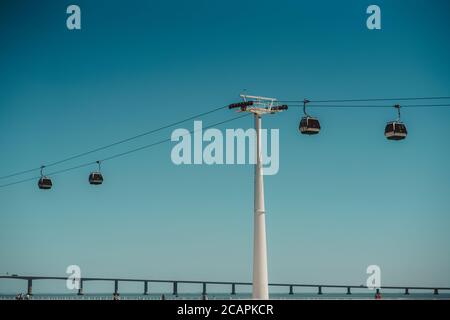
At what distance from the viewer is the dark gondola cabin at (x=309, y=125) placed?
3938 cm

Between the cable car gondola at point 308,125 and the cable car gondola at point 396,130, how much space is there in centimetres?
410

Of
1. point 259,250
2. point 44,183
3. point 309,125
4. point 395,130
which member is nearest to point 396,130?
point 395,130

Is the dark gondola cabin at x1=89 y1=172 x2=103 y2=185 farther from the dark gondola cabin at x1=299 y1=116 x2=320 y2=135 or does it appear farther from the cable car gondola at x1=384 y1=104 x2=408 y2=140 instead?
the cable car gondola at x1=384 y1=104 x2=408 y2=140

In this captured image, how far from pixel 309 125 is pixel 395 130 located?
498cm

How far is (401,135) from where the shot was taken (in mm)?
39656

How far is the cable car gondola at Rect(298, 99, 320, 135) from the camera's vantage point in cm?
3938

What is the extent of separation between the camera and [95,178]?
179 ft

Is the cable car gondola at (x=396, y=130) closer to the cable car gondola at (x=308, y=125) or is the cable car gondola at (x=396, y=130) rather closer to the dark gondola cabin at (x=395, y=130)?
the dark gondola cabin at (x=395, y=130)
